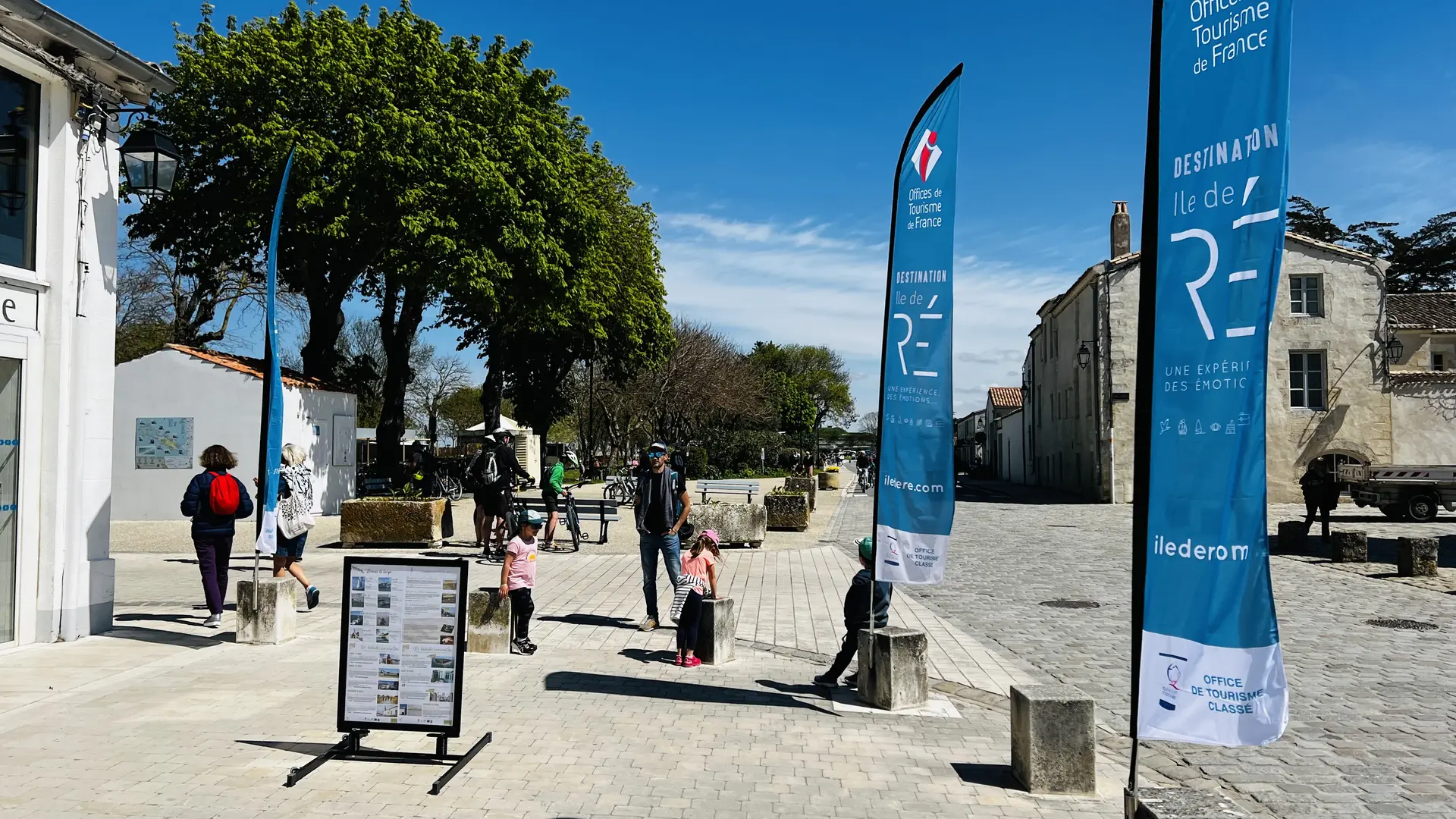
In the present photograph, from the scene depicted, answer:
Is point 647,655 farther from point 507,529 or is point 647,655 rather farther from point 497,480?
point 507,529

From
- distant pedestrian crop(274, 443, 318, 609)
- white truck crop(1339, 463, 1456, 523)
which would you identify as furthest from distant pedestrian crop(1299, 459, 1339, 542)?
distant pedestrian crop(274, 443, 318, 609)

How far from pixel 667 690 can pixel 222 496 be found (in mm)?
4945

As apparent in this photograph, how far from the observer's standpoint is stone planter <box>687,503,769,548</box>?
697 inches

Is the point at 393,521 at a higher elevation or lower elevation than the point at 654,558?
lower

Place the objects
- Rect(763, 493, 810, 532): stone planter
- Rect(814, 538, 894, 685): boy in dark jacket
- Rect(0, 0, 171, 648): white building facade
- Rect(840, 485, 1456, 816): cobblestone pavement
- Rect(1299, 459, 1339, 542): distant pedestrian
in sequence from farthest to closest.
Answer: Rect(763, 493, 810, 532): stone planter
Rect(1299, 459, 1339, 542): distant pedestrian
Rect(0, 0, 171, 648): white building facade
Rect(814, 538, 894, 685): boy in dark jacket
Rect(840, 485, 1456, 816): cobblestone pavement

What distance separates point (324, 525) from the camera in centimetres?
2164

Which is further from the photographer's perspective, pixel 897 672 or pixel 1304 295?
pixel 1304 295

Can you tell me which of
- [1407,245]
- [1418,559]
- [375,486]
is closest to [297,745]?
[375,486]

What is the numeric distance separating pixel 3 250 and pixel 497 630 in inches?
208

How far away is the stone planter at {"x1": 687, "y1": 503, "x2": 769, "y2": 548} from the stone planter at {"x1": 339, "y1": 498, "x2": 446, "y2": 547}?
15.0 ft

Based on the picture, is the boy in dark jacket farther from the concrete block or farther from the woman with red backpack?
the concrete block

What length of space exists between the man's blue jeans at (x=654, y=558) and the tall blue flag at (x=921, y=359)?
2.93 metres

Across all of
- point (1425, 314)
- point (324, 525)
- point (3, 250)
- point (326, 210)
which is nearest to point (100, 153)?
point (3, 250)

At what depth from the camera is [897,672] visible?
687cm
